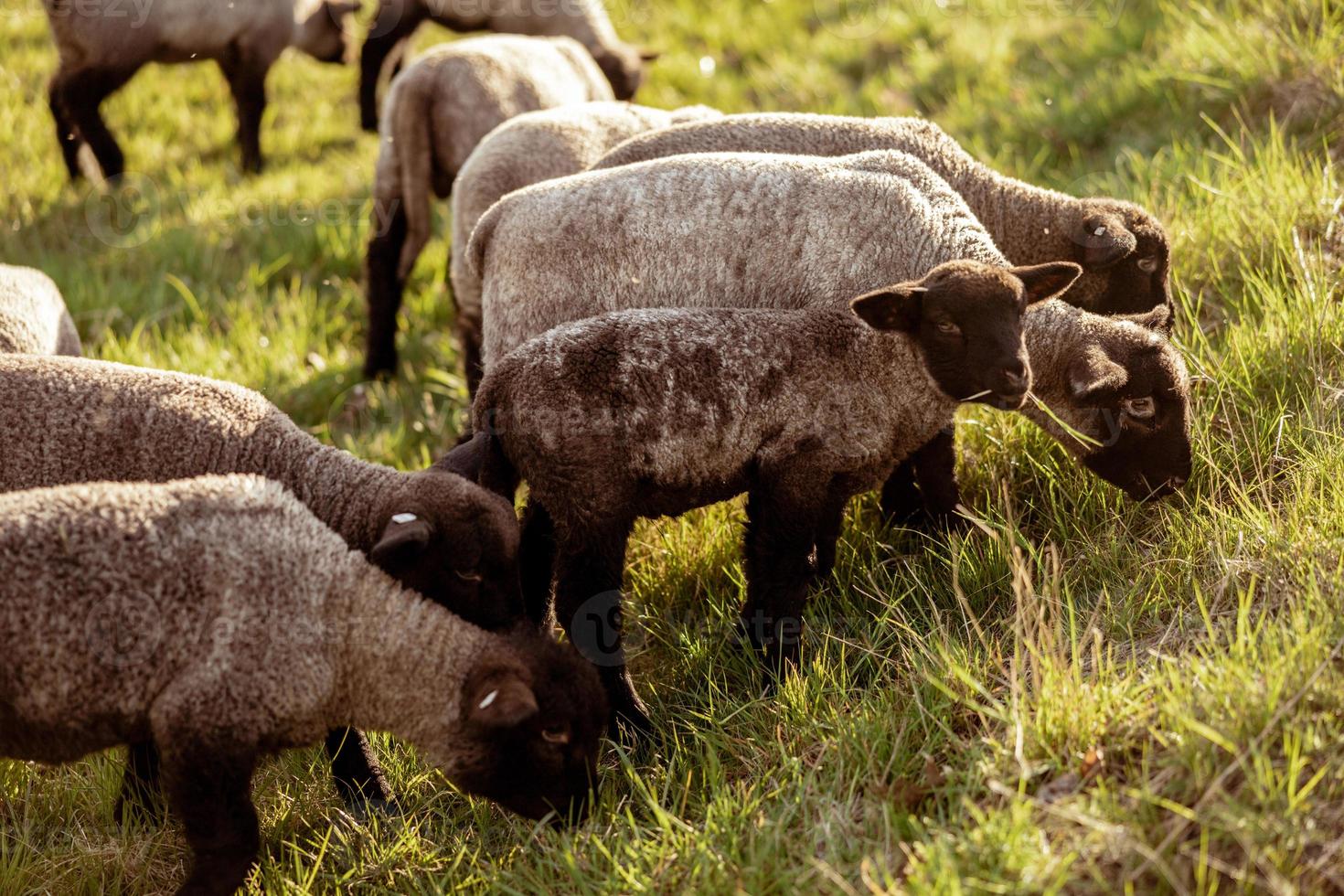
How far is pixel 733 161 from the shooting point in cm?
513

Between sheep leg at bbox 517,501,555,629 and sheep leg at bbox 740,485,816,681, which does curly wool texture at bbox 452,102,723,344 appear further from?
sheep leg at bbox 740,485,816,681

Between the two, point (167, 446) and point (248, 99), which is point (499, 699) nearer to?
point (167, 446)

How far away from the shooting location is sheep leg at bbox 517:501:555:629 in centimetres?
452

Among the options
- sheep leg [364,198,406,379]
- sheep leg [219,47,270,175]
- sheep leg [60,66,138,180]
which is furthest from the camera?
sheep leg [219,47,270,175]

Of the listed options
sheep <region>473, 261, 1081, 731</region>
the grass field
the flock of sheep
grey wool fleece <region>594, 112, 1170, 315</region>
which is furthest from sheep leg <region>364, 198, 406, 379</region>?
sheep <region>473, 261, 1081, 731</region>

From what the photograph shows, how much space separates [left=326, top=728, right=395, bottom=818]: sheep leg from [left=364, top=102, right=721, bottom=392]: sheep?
2489 mm

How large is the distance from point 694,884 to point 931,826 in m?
0.64

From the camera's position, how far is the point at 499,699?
3.50 metres

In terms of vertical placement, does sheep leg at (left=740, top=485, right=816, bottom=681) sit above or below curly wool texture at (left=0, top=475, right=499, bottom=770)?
below

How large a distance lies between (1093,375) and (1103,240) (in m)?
1.00

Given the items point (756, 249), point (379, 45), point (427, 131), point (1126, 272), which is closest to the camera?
point (756, 249)

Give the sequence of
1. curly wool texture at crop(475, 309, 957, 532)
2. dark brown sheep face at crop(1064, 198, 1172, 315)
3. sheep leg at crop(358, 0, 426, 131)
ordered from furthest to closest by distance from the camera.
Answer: sheep leg at crop(358, 0, 426, 131), dark brown sheep face at crop(1064, 198, 1172, 315), curly wool texture at crop(475, 309, 957, 532)

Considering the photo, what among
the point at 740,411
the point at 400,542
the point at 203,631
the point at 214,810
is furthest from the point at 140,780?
the point at 740,411

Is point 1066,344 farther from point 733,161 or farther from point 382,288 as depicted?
point 382,288
